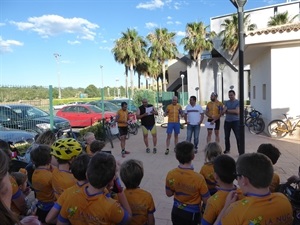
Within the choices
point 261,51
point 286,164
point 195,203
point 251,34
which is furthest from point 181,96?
point 195,203

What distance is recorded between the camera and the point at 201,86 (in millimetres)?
34719

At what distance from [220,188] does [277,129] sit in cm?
889

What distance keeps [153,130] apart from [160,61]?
3110 cm

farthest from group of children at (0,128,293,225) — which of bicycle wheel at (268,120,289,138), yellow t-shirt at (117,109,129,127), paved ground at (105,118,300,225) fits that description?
bicycle wheel at (268,120,289,138)

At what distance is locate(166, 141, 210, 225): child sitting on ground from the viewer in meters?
2.60

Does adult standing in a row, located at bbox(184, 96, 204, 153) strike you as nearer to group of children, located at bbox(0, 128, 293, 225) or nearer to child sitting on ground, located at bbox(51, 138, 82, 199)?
group of children, located at bbox(0, 128, 293, 225)

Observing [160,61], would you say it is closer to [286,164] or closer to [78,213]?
[286,164]

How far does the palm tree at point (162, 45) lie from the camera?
37312 mm

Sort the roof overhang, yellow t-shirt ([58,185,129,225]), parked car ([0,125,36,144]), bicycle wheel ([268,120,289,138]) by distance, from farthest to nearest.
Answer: bicycle wheel ([268,120,289,138]) < the roof overhang < parked car ([0,125,36,144]) < yellow t-shirt ([58,185,129,225])

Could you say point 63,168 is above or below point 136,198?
above

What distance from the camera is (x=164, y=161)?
7.38m

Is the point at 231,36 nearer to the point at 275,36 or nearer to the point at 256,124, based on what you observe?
the point at 256,124

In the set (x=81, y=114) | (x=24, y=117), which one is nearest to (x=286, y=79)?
(x=24, y=117)

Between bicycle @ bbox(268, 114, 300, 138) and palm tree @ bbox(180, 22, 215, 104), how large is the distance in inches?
914
